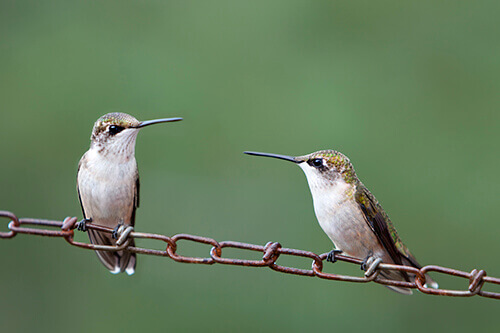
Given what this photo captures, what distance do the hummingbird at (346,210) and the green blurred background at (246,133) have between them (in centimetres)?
188

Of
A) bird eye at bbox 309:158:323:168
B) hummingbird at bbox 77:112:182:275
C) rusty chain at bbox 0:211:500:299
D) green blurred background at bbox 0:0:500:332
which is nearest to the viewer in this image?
rusty chain at bbox 0:211:500:299

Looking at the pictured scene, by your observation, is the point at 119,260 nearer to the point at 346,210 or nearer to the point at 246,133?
the point at 346,210

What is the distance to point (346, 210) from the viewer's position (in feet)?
10.4

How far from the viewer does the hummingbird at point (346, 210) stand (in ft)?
10.2

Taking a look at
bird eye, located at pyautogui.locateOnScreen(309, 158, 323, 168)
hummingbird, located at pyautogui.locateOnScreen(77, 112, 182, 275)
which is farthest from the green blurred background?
bird eye, located at pyautogui.locateOnScreen(309, 158, 323, 168)

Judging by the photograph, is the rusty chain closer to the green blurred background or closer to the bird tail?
the bird tail

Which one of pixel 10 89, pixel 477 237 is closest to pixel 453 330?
pixel 477 237

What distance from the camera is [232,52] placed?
7.04m

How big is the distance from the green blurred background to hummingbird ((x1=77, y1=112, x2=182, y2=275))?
1262mm

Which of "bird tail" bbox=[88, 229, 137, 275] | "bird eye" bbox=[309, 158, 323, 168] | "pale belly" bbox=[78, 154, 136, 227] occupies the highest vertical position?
"bird eye" bbox=[309, 158, 323, 168]

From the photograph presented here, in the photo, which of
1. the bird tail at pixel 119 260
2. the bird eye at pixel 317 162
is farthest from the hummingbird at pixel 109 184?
the bird eye at pixel 317 162

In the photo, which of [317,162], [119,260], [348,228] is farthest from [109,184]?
[348,228]

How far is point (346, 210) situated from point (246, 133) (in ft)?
10.9

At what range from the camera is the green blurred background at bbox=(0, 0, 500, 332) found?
5293mm
